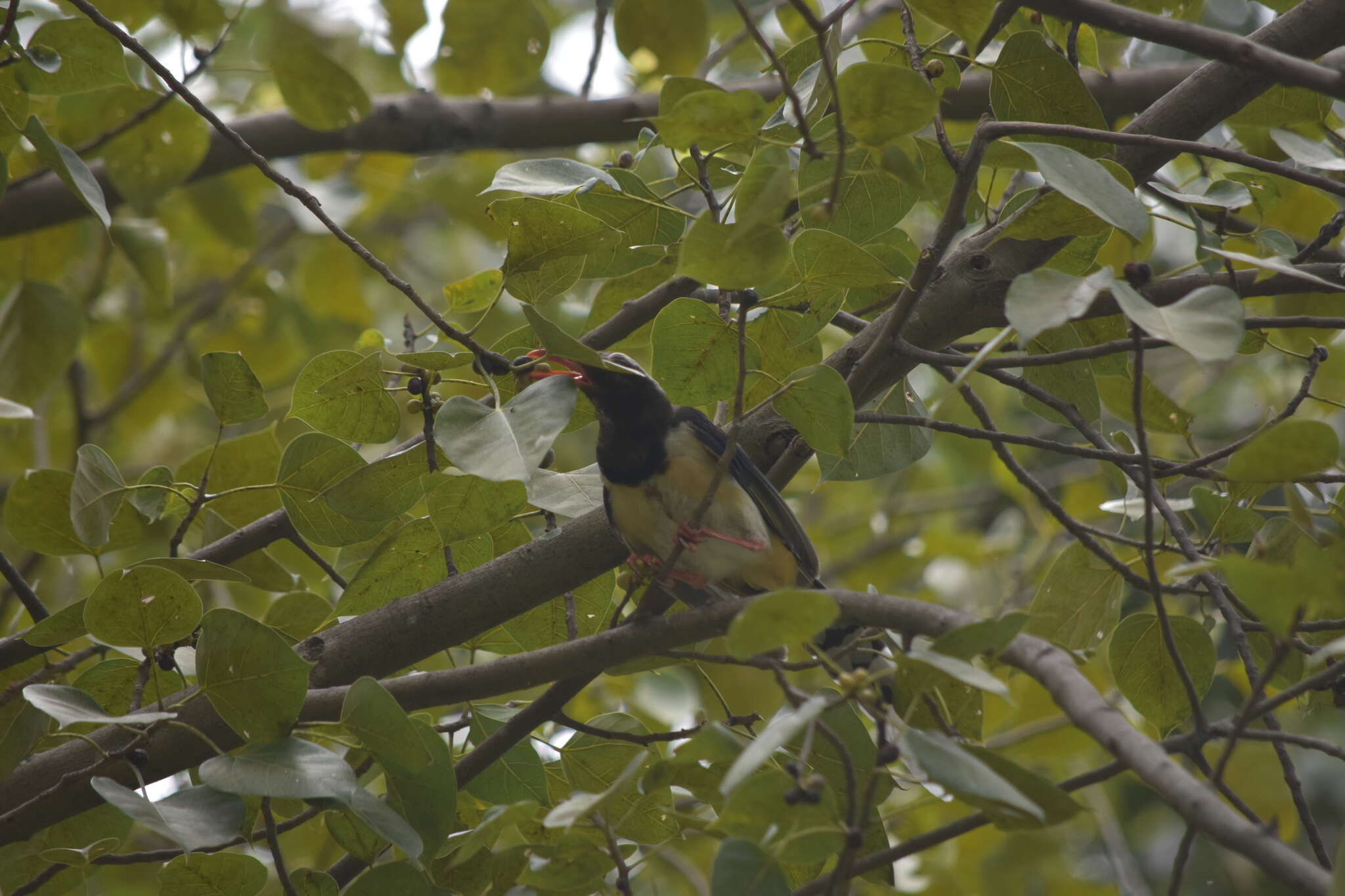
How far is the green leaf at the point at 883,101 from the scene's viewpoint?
1706 mm

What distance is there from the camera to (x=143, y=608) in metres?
2.26

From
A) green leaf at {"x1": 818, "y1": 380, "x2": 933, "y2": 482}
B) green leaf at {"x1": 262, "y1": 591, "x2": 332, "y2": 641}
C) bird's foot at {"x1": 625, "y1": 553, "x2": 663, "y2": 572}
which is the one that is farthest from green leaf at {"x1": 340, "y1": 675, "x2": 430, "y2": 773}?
green leaf at {"x1": 818, "y1": 380, "x2": 933, "y2": 482}

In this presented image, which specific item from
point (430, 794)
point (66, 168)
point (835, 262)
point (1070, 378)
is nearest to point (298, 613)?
point (430, 794)

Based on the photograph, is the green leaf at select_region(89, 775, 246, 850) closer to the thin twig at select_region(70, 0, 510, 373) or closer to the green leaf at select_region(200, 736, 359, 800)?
the green leaf at select_region(200, 736, 359, 800)

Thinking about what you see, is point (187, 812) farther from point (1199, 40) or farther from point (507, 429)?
point (1199, 40)

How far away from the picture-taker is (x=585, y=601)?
2.87 meters

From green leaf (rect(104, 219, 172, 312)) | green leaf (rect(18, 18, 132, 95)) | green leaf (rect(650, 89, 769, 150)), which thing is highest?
green leaf (rect(104, 219, 172, 312))

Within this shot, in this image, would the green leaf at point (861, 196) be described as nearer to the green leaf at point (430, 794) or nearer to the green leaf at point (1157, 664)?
A: the green leaf at point (1157, 664)

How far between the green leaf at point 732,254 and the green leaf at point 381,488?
3.29 feet

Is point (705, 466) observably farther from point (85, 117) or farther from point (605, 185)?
point (85, 117)

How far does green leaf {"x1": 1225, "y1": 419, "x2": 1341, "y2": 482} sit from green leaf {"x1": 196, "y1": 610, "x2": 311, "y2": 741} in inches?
63.4

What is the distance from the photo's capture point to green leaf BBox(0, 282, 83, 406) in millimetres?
3496

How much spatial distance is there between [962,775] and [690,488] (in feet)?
5.51

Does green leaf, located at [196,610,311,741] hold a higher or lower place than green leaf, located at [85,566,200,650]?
lower
